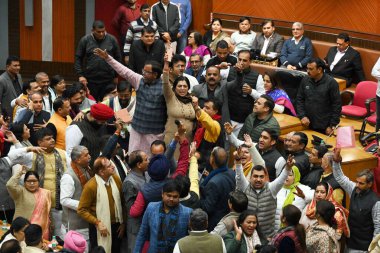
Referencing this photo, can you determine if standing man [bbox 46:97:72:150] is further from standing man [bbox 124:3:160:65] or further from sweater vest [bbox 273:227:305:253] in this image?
standing man [bbox 124:3:160:65]

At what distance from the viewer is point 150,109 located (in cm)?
1079

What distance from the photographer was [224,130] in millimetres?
11094

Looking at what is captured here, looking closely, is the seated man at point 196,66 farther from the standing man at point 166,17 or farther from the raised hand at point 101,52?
the standing man at point 166,17

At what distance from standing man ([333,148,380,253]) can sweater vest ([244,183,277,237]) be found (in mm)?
890

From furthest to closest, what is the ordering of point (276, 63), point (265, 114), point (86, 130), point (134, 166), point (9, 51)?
point (9, 51)
point (276, 63)
point (265, 114)
point (86, 130)
point (134, 166)

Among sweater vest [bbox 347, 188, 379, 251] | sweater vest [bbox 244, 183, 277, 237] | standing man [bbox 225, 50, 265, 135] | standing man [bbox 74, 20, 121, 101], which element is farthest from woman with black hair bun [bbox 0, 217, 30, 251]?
standing man [bbox 74, 20, 121, 101]

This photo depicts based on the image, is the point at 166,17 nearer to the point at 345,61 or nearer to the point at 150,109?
the point at 345,61

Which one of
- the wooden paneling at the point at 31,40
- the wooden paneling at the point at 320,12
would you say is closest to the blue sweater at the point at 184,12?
the wooden paneling at the point at 320,12

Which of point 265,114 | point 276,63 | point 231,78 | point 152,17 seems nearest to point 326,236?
point 265,114

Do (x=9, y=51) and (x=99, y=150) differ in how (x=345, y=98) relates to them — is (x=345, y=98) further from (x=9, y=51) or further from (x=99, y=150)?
(x=9, y=51)

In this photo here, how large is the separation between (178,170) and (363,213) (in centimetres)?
180

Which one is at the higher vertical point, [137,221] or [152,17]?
[152,17]

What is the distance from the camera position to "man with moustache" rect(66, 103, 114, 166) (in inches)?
402

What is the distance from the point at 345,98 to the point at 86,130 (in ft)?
15.3
